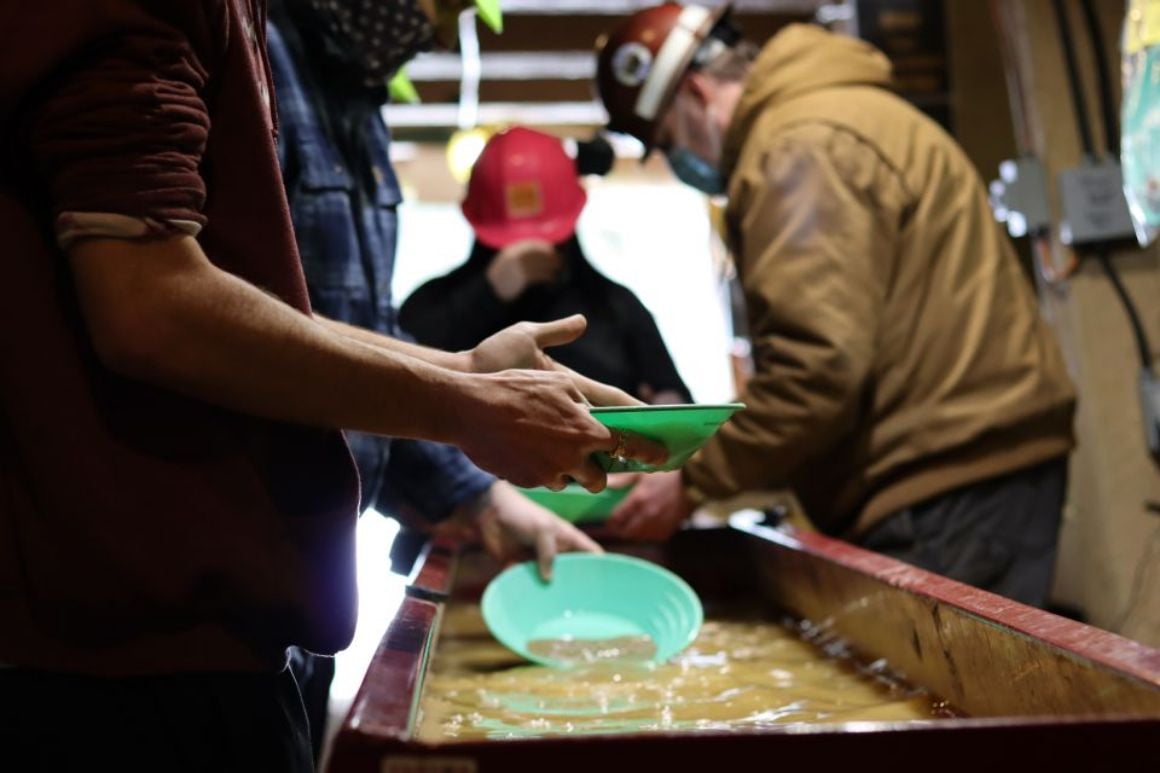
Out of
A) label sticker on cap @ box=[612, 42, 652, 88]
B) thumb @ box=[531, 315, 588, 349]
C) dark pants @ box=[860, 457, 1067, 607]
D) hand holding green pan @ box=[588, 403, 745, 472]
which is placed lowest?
dark pants @ box=[860, 457, 1067, 607]

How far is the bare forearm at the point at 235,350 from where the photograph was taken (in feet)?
3.04

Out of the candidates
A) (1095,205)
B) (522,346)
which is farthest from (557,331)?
(1095,205)

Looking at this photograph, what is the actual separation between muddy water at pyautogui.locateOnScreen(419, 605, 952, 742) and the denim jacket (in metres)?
0.43

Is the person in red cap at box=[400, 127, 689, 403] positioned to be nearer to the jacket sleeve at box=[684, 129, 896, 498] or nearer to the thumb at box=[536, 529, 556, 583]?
the jacket sleeve at box=[684, 129, 896, 498]

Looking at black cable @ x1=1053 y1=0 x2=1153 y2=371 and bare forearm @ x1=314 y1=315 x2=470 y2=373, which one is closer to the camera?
bare forearm @ x1=314 y1=315 x2=470 y2=373

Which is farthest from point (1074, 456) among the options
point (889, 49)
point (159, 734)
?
point (159, 734)

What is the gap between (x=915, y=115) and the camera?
9.44ft

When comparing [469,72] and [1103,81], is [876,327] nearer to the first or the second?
[1103,81]

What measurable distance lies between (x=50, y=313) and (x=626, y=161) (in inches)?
309

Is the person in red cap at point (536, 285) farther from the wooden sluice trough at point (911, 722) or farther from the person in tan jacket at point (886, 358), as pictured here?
the wooden sluice trough at point (911, 722)

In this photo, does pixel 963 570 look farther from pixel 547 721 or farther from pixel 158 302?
pixel 158 302

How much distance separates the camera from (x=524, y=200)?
3.77m

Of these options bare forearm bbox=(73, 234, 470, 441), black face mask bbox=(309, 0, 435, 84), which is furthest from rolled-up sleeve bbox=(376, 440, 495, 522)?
bare forearm bbox=(73, 234, 470, 441)

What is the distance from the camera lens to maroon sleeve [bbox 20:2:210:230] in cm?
92
